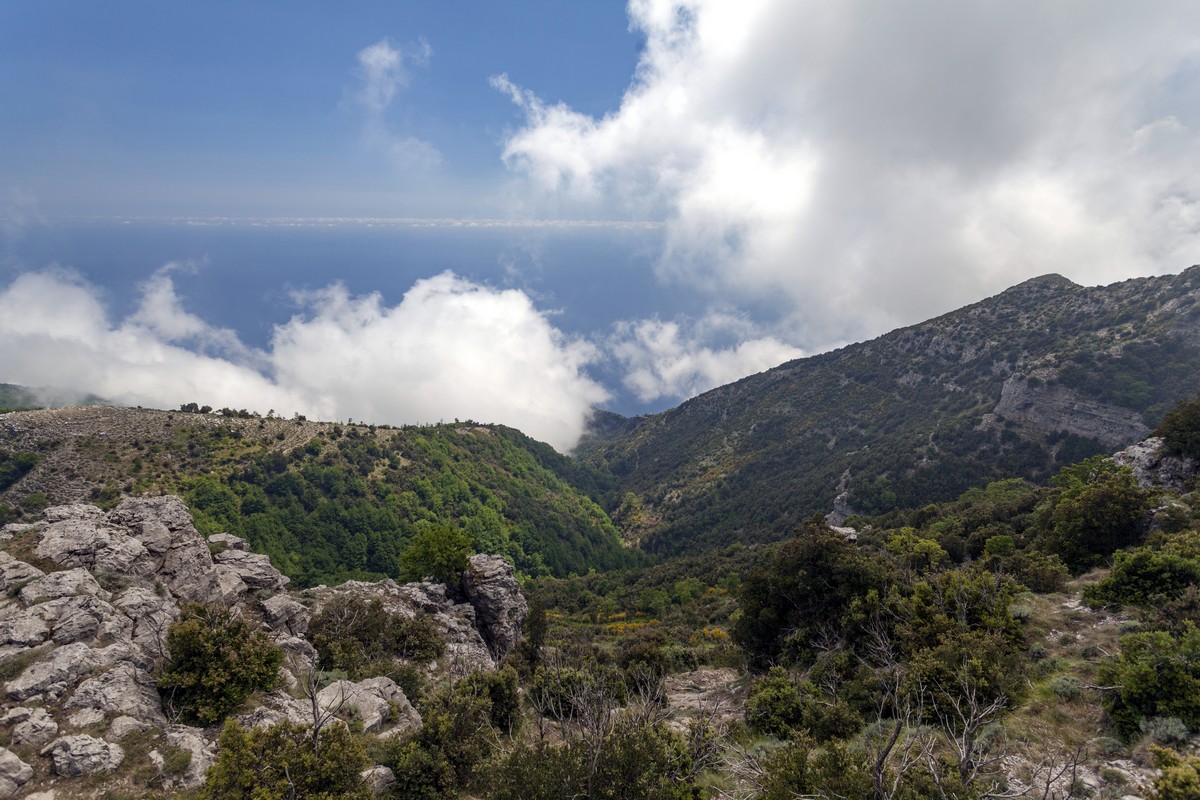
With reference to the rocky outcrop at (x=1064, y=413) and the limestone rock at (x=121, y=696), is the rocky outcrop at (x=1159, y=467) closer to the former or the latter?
the limestone rock at (x=121, y=696)

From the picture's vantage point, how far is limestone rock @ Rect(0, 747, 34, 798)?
Result: 11.5m

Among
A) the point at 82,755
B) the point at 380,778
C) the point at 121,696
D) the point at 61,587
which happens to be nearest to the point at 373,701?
the point at 380,778

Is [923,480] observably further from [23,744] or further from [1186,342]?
[23,744]

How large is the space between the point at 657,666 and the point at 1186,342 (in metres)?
120

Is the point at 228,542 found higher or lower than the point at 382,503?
lower

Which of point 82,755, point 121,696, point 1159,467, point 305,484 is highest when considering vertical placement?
point 305,484

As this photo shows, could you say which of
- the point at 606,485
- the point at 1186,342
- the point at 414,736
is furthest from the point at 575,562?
the point at 1186,342

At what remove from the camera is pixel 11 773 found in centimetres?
1172

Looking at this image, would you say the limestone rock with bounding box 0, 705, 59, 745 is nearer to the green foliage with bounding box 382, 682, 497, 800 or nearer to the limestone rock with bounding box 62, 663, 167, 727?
the limestone rock with bounding box 62, 663, 167, 727

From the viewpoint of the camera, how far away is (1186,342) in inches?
3351

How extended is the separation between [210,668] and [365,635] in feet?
45.1

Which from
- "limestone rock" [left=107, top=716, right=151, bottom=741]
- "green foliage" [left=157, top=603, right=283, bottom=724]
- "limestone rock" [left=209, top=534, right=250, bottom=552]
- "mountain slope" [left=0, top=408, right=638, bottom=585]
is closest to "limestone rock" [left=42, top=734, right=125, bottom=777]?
"limestone rock" [left=107, top=716, right=151, bottom=741]

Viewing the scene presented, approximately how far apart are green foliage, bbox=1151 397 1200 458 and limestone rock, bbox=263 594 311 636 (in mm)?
57698

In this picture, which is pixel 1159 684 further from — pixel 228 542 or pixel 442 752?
pixel 228 542
